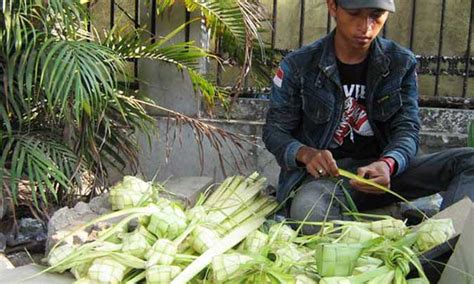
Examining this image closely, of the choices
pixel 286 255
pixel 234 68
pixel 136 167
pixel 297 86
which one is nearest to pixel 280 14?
pixel 234 68

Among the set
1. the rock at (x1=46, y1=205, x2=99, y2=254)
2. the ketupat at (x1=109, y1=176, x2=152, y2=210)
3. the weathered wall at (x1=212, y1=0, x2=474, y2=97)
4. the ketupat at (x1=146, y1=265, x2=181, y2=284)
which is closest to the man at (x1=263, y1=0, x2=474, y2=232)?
the ketupat at (x1=109, y1=176, x2=152, y2=210)

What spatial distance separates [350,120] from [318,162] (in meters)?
0.45

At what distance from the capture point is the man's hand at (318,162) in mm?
3293

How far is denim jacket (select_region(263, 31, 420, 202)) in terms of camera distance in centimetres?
364

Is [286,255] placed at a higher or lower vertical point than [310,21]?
lower

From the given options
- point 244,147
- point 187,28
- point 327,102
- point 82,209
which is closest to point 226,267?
point 82,209

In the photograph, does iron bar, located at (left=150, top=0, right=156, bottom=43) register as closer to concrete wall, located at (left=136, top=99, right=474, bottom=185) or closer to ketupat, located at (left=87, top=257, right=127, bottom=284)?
concrete wall, located at (left=136, top=99, right=474, bottom=185)

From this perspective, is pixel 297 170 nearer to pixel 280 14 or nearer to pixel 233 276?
pixel 233 276

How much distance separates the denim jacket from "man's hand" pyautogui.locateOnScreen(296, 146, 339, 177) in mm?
84

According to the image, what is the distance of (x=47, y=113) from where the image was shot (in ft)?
13.5

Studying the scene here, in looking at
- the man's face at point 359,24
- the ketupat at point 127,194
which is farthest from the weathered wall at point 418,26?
the ketupat at point 127,194

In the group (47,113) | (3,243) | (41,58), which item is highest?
(41,58)

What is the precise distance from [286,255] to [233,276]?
245 mm

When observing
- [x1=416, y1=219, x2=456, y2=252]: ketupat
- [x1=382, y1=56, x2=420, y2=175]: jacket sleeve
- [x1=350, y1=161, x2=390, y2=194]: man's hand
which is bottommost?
[x1=416, y1=219, x2=456, y2=252]: ketupat
